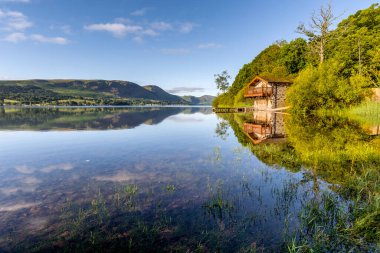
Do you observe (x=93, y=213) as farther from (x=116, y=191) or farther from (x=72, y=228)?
(x=116, y=191)

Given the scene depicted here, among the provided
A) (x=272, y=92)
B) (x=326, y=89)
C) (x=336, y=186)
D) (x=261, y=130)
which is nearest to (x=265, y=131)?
(x=261, y=130)

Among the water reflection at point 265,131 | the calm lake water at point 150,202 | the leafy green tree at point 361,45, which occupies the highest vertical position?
the leafy green tree at point 361,45

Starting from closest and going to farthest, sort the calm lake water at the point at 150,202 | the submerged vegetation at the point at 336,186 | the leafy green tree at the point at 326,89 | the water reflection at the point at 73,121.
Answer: the submerged vegetation at the point at 336,186 < the calm lake water at the point at 150,202 < the water reflection at the point at 73,121 < the leafy green tree at the point at 326,89

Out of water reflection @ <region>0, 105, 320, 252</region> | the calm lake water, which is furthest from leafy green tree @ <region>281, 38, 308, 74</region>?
water reflection @ <region>0, 105, 320, 252</region>

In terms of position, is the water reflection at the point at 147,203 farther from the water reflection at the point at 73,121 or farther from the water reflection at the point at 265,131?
the water reflection at the point at 73,121

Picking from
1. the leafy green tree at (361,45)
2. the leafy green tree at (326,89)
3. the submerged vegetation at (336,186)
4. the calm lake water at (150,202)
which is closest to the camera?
the submerged vegetation at (336,186)

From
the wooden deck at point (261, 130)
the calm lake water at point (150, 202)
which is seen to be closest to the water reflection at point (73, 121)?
the wooden deck at point (261, 130)

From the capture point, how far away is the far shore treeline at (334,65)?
3841 cm

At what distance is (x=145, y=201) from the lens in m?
8.69

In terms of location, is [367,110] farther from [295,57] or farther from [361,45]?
[295,57]

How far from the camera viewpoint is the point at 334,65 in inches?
1532

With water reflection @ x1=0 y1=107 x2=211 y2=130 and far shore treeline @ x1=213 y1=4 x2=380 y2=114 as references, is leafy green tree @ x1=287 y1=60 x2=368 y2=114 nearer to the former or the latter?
far shore treeline @ x1=213 y1=4 x2=380 y2=114

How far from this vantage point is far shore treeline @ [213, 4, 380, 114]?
126ft

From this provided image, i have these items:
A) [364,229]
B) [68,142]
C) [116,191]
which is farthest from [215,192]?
[68,142]
